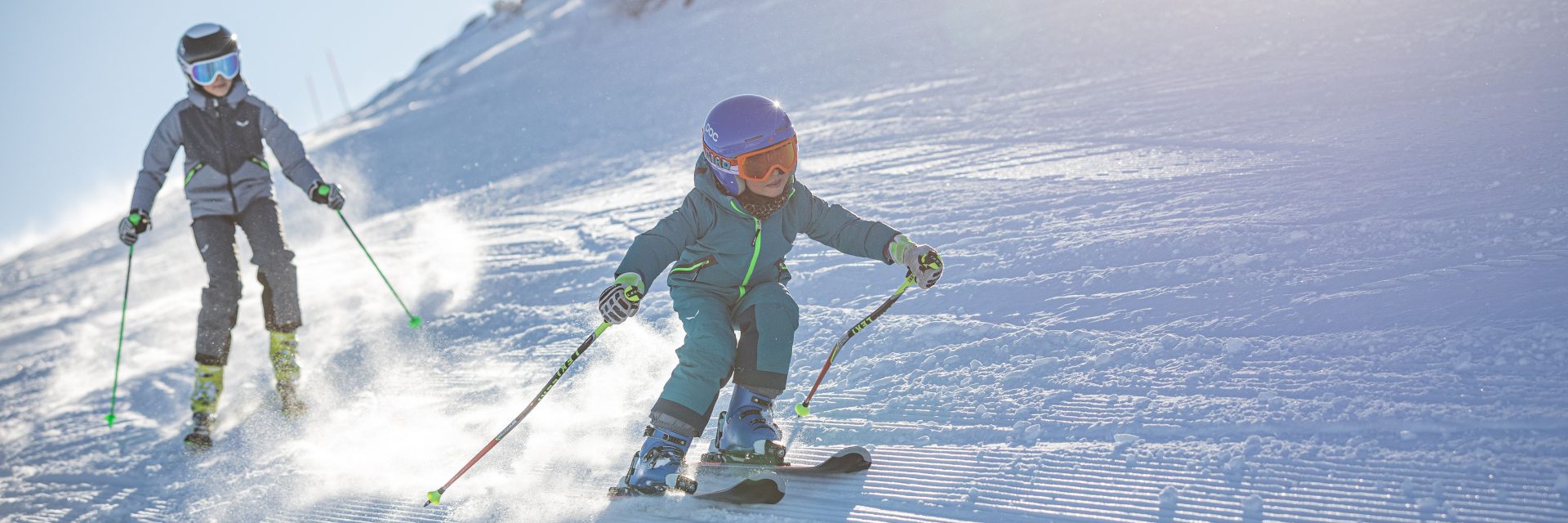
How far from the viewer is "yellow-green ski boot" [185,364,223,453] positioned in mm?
4746

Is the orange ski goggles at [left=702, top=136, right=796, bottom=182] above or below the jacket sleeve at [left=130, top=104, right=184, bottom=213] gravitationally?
below

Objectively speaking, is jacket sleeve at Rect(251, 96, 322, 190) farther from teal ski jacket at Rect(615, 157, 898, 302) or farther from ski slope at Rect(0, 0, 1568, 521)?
teal ski jacket at Rect(615, 157, 898, 302)

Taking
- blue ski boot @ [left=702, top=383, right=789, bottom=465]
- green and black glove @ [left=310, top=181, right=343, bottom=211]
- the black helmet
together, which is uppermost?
the black helmet

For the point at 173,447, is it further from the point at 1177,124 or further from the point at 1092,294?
the point at 1177,124

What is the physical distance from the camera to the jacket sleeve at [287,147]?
512cm

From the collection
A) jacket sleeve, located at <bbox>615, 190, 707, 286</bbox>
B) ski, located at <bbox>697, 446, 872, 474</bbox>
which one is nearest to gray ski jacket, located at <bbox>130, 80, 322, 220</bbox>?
jacket sleeve, located at <bbox>615, 190, 707, 286</bbox>

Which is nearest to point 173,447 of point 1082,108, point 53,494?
point 53,494

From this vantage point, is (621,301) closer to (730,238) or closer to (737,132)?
(730,238)

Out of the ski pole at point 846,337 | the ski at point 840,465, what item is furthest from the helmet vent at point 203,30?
the ski at point 840,465

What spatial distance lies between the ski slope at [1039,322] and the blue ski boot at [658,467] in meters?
0.07

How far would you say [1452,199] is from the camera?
468 centimetres

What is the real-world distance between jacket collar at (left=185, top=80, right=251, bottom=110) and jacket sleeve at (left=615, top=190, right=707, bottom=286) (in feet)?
8.58

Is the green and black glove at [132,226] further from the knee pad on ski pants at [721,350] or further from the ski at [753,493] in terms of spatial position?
the ski at [753,493]

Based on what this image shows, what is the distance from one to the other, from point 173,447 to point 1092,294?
4142mm
